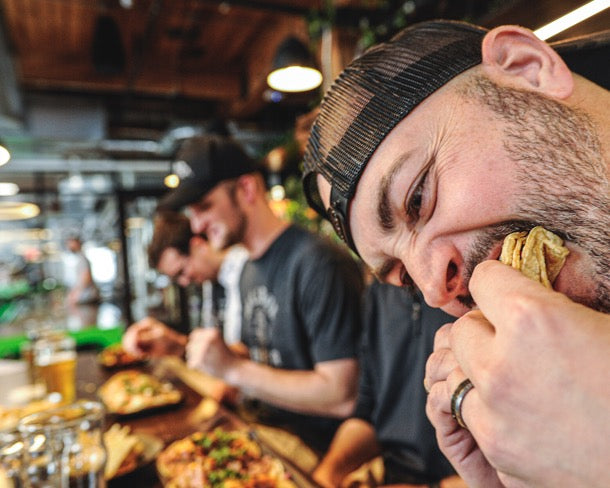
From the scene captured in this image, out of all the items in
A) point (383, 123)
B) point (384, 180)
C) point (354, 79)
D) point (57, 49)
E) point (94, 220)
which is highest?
point (57, 49)

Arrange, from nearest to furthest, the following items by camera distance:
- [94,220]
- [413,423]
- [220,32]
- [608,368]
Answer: [608,368]
[413,423]
[220,32]
[94,220]

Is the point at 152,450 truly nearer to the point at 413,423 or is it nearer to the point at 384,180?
the point at 413,423

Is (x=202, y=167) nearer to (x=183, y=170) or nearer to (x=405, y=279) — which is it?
(x=183, y=170)

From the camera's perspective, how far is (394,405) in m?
1.73

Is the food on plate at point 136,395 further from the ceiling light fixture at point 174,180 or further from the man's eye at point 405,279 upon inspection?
the man's eye at point 405,279

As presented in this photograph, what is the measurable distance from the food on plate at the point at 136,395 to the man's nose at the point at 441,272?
5.98 feet

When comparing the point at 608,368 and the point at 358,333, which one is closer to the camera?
the point at 608,368

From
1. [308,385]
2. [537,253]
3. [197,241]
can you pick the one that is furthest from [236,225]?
[537,253]

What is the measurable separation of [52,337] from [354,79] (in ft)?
8.02

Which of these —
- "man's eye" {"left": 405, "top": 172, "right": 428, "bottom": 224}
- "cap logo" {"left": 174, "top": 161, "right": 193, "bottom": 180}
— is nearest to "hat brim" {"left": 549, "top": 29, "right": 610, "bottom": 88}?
"man's eye" {"left": 405, "top": 172, "right": 428, "bottom": 224}

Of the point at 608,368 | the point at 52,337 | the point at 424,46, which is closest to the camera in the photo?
the point at 608,368

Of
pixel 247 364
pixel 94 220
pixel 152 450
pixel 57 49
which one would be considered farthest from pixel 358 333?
pixel 94 220

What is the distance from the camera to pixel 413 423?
1.60 m

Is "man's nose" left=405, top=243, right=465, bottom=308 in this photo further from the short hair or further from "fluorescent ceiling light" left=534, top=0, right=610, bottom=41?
the short hair
